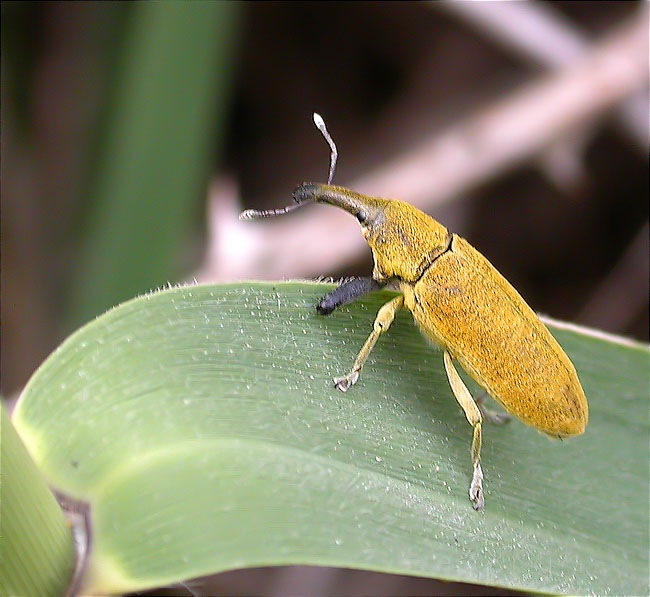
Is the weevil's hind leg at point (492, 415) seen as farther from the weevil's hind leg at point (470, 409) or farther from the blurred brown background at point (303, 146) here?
the blurred brown background at point (303, 146)

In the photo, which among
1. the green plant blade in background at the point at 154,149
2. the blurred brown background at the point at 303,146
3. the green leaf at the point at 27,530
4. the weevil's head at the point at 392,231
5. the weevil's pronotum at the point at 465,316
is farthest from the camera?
the blurred brown background at the point at 303,146

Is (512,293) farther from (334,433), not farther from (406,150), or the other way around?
(406,150)

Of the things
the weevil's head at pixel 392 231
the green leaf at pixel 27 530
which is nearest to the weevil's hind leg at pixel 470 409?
the weevil's head at pixel 392 231

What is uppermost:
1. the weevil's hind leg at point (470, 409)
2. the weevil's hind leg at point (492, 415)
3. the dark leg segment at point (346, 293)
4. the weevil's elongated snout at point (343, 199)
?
the weevil's elongated snout at point (343, 199)

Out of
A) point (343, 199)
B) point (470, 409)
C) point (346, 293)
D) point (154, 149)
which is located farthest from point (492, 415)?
point (154, 149)

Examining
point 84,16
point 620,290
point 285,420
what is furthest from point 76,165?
point 620,290

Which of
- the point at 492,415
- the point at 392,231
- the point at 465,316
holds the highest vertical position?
the point at 392,231

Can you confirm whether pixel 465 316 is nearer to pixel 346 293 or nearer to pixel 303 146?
pixel 346 293

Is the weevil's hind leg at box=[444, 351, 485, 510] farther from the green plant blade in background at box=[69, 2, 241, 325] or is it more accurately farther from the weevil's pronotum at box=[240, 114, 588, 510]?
the green plant blade in background at box=[69, 2, 241, 325]
